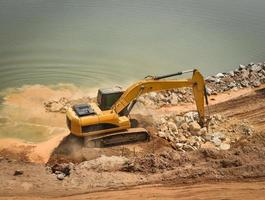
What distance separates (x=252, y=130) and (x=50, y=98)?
912 cm

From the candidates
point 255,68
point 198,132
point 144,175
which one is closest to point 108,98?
point 198,132

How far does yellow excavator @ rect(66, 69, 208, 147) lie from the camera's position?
48.2 ft

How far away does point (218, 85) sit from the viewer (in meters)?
21.0

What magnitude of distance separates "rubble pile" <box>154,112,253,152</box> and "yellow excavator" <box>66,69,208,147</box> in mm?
1161

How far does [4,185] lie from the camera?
1208cm

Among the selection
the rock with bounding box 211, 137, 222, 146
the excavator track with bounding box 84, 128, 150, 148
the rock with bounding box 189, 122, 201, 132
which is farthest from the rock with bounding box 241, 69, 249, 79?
the excavator track with bounding box 84, 128, 150, 148

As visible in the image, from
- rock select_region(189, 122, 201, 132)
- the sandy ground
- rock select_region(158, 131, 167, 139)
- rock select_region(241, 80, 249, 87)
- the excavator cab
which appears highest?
rock select_region(241, 80, 249, 87)

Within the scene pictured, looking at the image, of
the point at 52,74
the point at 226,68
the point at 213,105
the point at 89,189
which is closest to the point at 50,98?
the point at 52,74

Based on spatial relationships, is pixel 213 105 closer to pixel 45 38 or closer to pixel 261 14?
Answer: pixel 45 38

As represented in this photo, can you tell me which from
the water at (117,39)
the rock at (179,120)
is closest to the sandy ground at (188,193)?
the rock at (179,120)

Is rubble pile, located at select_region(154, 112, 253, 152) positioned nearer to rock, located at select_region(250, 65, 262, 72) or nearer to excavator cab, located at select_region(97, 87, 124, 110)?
excavator cab, located at select_region(97, 87, 124, 110)

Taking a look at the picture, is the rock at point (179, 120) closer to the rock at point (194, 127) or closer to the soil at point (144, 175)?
the rock at point (194, 127)

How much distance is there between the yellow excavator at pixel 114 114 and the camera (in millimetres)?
14695

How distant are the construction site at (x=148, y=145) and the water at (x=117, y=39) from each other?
8.00 feet
